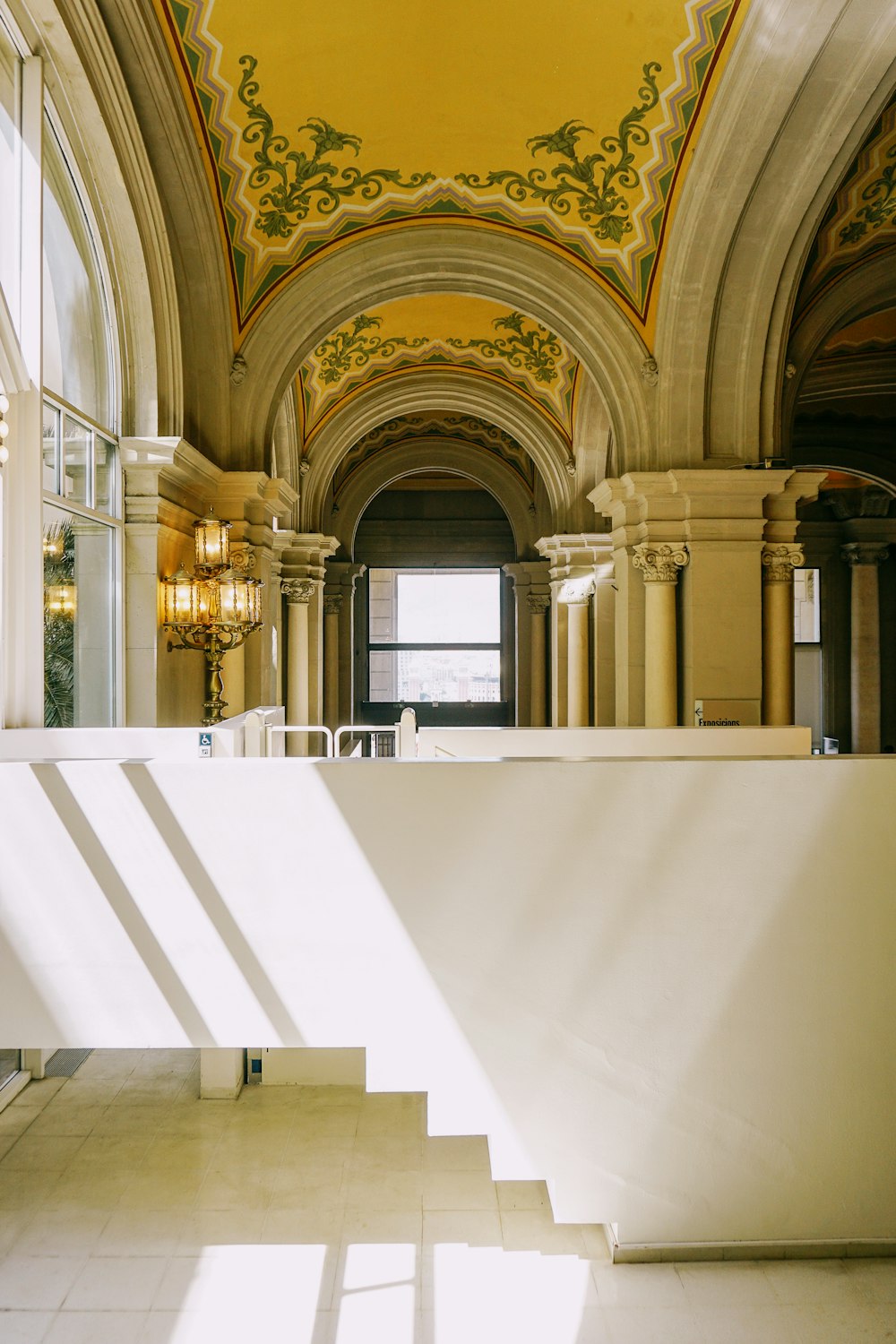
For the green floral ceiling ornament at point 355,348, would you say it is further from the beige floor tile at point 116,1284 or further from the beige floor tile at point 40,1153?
the beige floor tile at point 116,1284

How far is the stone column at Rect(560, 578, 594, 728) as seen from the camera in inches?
437

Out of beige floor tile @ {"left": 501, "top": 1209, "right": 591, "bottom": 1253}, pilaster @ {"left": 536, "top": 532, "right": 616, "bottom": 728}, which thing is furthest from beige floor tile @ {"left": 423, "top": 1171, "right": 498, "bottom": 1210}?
pilaster @ {"left": 536, "top": 532, "right": 616, "bottom": 728}

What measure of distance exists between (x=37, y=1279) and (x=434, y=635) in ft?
50.1

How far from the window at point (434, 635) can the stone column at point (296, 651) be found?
7510mm

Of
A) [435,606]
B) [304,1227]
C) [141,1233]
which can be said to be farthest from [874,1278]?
[435,606]

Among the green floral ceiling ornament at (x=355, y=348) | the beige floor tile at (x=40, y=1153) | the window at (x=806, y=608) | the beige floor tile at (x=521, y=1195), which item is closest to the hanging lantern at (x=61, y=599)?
the beige floor tile at (x=40, y=1153)

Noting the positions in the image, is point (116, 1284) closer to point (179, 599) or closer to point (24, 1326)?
point (24, 1326)

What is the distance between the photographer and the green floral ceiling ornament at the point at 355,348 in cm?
946

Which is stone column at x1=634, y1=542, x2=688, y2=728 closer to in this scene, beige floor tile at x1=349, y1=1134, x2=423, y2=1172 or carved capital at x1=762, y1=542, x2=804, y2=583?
carved capital at x1=762, y1=542, x2=804, y2=583

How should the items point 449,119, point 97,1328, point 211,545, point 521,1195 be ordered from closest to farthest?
1. point 97,1328
2. point 521,1195
3. point 211,545
4. point 449,119

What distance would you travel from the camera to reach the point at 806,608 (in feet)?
52.5

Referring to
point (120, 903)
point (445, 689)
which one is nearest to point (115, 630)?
point (120, 903)

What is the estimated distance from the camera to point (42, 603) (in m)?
4.38

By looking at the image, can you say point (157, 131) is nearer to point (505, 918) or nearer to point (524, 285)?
point (524, 285)
